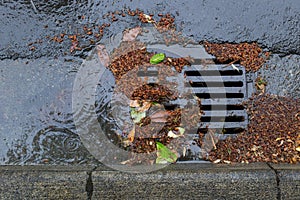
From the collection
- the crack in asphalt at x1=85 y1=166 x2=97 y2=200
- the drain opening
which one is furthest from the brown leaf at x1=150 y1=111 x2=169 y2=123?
the crack in asphalt at x1=85 y1=166 x2=97 y2=200

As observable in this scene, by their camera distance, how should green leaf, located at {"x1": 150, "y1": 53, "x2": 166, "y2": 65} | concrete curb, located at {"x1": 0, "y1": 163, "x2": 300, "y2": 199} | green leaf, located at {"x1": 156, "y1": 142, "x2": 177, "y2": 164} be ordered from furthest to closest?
green leaf, located at {"x1": 150, "y1": 53, "x2": 166, "y2": 65}, green leaf, located at {"x1": 156, "y1": 142, "x2": 177, "y2": 164}, concrete curb, located at {"x1": 0, "y1": 163, "x2": 300, "y2": 199}

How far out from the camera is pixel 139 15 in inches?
117

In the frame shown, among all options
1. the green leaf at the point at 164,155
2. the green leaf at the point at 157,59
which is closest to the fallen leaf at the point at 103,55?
the green leaf at the point at 157,59

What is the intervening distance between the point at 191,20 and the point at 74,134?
1.26 m

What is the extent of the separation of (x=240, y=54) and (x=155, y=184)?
1.19 m

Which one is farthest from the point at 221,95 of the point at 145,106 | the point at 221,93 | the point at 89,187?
the point at 89,187

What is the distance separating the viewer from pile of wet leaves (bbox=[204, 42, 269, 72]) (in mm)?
2916

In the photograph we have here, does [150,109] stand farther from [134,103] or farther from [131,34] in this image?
[131,34]

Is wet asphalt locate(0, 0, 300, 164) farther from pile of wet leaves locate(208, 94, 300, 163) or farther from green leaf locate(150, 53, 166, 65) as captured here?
Answer: green leaf locate(150, 53, 166, 65)

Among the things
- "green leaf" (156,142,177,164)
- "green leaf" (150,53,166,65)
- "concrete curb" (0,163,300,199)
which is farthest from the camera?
"green leaf" (150,53,166,65)

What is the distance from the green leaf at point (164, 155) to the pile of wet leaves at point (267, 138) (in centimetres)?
28

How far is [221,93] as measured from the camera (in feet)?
9.54

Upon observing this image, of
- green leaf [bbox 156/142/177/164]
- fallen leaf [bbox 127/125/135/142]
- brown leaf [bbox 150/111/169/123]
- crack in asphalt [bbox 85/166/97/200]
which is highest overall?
brown leaf [bbox 150/111/169/123]

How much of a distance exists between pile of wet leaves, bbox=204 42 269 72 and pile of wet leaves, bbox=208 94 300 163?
28 centimetres
